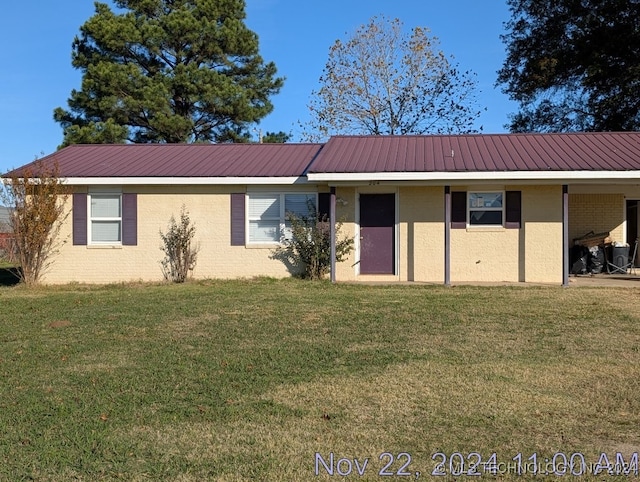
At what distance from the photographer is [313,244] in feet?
48.6

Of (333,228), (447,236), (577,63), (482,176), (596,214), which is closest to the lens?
(482,176)

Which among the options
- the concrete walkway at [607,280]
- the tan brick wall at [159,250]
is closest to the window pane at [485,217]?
the concrete walkway at [607,280]

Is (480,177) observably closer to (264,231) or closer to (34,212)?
(264,231)

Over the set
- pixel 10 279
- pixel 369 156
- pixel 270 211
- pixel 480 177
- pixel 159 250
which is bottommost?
pixel 10 279

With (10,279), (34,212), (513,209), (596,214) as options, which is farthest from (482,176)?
(10,279)

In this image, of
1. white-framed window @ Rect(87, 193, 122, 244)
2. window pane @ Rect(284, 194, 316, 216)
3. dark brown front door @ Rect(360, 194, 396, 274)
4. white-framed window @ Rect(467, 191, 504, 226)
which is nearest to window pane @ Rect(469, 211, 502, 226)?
white-framed window @ Rect(467, 191, 504, 226)

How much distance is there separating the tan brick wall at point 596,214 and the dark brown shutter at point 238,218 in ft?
29.0

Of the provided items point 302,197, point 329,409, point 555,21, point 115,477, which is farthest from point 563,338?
point 555,21

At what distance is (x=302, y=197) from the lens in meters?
15.4

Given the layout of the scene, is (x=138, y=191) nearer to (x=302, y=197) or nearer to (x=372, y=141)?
(x=302, y=197)

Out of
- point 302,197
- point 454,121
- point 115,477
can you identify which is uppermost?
point 454,121

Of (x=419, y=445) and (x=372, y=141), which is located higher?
(x=372, y=141)

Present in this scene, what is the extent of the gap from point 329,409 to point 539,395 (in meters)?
1.89

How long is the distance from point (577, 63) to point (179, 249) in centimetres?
2061
